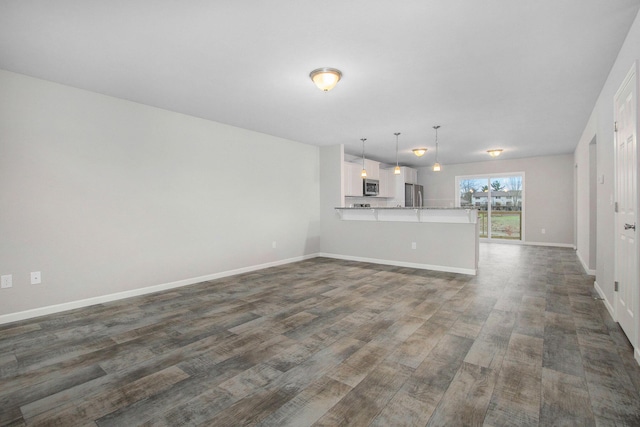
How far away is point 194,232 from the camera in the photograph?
15.3 ft

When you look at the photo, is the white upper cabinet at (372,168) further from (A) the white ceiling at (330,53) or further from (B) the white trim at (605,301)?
(B) the white trim at (605,301)

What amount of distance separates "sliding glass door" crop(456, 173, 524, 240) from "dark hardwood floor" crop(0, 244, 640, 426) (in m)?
5.44

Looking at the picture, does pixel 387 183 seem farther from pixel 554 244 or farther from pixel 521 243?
pixel 554 244

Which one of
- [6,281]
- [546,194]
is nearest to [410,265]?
[546,194]

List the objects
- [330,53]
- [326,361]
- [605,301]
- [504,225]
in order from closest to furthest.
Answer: [326,361] < [330,53] < [605,301] < [504,225]

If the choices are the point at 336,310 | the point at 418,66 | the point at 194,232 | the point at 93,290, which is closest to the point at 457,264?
the point at 336,310

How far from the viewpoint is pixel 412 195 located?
945 cm

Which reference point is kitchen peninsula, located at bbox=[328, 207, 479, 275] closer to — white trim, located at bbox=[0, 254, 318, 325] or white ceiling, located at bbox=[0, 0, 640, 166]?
white ceiling, located at bbox=[0, 0, 640, 166]

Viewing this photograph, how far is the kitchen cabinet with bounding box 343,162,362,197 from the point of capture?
7074 millimetres

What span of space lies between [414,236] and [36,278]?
527 cm

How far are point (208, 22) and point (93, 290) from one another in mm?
3234

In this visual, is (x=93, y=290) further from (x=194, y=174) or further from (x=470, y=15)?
(x=470, y=15)

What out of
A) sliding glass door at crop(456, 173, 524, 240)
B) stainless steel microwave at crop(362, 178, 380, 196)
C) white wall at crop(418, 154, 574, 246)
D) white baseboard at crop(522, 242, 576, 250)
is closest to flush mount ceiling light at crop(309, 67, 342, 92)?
stainless steel microwave at crop(362, 178, 380, 196)

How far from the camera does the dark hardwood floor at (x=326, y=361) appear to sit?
1.70 m
